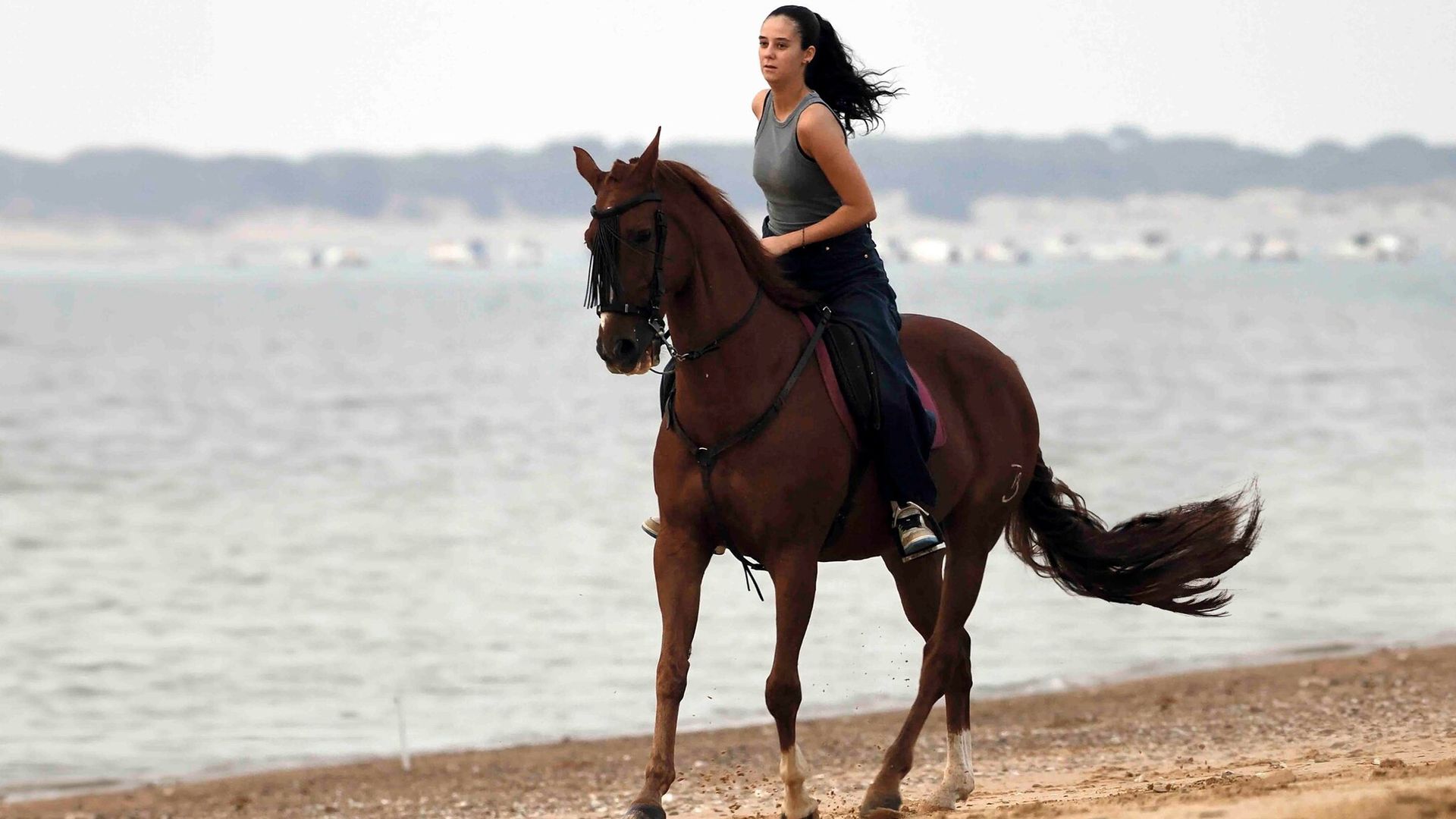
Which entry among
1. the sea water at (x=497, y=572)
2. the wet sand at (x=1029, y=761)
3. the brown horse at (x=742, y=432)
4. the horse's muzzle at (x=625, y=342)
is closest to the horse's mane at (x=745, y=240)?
the brown horse at (x=742, y=432)

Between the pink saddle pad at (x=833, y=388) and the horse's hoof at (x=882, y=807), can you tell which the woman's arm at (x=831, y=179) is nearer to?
the pink saddle pad at (x=833, y=388)

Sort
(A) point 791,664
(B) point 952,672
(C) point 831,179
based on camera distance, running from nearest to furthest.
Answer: (A) point 791,664
(C) point 831,179
(B) point 952,672

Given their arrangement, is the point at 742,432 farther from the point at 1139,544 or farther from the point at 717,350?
the point at 1139,544

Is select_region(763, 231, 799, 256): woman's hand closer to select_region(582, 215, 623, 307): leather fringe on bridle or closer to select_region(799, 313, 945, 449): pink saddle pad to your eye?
select_region(799, 313, 945, 449): pink saddle pad

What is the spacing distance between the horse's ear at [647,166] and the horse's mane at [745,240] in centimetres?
8

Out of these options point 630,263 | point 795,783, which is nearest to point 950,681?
point 795,783

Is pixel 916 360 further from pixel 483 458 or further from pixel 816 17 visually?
pixel 483 458

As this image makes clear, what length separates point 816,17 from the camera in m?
8.12

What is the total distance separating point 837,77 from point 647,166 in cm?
144

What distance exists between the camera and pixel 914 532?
25.5 ft

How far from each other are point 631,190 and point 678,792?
16.7 ft

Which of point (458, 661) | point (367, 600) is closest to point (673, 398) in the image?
point (458, 661)

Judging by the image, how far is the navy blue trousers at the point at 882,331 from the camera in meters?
7.80

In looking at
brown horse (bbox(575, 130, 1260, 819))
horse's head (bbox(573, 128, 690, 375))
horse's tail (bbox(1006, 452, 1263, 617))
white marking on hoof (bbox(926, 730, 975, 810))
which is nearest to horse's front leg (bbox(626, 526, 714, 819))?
brown horse (bbox(575, 130, 1260, 819))
